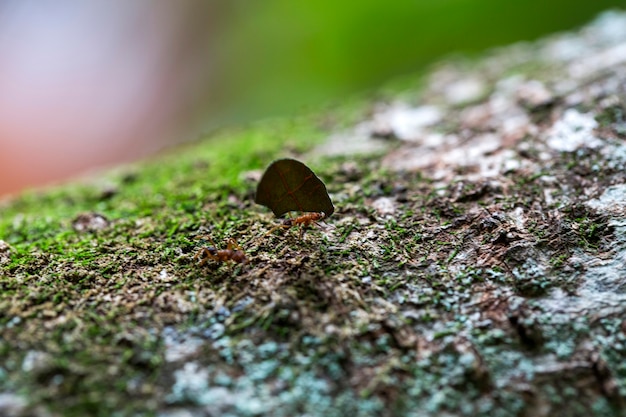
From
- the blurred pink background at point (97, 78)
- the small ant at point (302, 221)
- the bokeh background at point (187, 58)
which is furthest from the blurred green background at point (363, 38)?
the small ant at point (302, 221)

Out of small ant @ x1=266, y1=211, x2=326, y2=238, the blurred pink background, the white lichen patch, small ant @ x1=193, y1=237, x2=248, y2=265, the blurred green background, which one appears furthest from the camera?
the blurred pink background

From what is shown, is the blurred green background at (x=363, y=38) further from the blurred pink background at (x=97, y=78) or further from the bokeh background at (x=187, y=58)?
the blurred pink background at (x=97, y=78)

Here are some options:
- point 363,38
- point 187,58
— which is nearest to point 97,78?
point 187,58

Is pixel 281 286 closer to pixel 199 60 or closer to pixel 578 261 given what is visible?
pixel 578 261

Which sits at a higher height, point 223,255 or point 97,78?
point 97,78

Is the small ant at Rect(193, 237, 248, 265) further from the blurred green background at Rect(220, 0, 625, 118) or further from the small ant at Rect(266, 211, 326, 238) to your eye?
the blurred green background at Rect(220, 0, 625, 118)

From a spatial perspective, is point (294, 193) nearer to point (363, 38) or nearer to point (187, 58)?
point (363, 38)

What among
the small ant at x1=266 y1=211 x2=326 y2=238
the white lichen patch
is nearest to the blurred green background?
the white lichen patch

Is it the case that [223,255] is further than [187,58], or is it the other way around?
[187,58]
